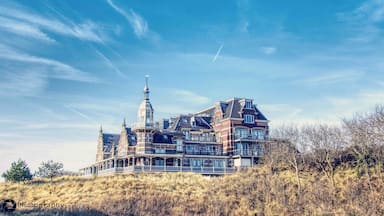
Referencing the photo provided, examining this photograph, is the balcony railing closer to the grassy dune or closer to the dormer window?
the grassy dune

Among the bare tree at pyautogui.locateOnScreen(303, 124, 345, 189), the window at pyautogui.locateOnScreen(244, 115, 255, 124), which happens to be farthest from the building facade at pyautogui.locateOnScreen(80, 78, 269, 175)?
the bare tree at pyautogui.locateOnScreen(303, 124, 345, 189)

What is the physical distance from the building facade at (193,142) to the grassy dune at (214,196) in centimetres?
872

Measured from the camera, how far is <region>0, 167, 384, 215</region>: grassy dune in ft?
103

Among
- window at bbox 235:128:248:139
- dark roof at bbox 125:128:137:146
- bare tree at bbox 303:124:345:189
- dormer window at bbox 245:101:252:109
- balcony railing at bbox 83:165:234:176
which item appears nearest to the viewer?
bare tree at bbox 303:124:345:189

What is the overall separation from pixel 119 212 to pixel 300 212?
15.0 m

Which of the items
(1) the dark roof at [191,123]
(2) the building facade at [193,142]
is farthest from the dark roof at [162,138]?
(1) the dark roof at [191,123]

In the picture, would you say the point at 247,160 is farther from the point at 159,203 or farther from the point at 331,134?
the point at 159,203

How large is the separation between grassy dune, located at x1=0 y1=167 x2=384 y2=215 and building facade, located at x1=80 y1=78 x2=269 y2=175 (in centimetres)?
872

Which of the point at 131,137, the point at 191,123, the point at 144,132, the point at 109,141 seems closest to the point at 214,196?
the point at 144,132

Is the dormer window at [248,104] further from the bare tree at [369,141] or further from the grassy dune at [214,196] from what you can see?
the bare tree at [369,141]

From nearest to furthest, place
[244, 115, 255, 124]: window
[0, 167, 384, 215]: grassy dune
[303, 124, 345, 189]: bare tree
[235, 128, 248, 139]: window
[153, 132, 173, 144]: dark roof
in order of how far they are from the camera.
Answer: [0, 167, 384, 215]: grassy dune
[303, 124, 345, 189]: bare tree
[153, 132, 173, 144]: dark roof
[235, 128, 248, 139]: window
[244, 115, 255, 124]: window

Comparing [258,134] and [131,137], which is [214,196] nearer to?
[131,137]

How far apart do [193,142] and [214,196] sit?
2141 cm

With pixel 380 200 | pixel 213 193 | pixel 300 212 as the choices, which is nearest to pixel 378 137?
pixel 380 200
